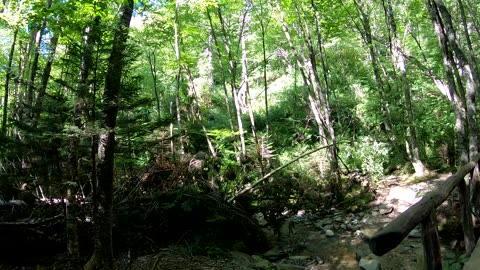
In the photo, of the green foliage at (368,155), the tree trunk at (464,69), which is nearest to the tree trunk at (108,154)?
the tree trunk at (464,69)

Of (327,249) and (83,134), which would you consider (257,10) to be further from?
(83,134)

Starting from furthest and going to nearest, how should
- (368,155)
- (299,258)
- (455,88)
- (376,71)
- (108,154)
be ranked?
(368,155)
(376,71)
(299,258)
(455,88)
(108,154)

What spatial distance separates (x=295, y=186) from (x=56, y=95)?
602cm

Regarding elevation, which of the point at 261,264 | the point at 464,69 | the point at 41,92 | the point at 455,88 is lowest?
the point at 261,264

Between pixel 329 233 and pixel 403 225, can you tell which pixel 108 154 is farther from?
pixel 329 233

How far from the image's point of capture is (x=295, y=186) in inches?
345

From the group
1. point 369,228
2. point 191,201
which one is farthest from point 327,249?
point 191,201

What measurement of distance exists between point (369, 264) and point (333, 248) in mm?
1603

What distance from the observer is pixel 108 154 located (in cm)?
452

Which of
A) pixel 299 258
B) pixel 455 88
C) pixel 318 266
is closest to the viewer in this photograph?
pixel 455 88

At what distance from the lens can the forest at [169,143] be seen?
4.39m

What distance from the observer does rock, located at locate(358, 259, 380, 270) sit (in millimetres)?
6316

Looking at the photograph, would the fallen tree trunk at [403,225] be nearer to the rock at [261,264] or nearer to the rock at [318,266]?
the rock at [261,264]

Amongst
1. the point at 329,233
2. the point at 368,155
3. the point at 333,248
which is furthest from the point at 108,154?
the point at 368,155
